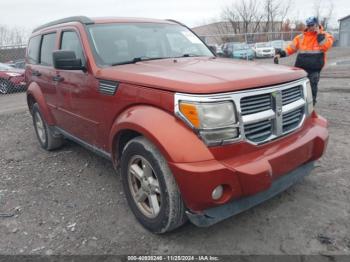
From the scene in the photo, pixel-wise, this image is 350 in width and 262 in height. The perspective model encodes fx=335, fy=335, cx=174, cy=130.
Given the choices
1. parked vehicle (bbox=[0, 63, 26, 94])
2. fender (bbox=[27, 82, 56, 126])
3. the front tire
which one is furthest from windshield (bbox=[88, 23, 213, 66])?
parked vehicle (bbox=[0, 63, 26, 94])

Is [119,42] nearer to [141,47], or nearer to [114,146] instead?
[141,47]

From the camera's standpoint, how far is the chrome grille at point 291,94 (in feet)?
9.34

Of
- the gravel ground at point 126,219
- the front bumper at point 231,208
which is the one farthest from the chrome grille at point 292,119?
the gravel ground at point 126,219

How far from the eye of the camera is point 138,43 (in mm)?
3816

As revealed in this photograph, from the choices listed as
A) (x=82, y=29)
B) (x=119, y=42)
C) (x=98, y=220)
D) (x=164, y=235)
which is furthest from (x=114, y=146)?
(x=82, y=29)

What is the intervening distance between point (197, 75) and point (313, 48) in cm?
419

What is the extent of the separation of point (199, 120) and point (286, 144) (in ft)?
2.84

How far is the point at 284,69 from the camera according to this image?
3088 millimetres

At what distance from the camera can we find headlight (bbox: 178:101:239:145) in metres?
2.41

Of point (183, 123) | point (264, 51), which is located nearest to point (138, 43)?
point (183, 123)

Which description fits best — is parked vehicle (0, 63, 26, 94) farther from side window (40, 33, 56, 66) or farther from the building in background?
the building in background

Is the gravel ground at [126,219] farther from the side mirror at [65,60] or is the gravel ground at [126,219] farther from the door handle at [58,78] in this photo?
the side mirror at [65,60]

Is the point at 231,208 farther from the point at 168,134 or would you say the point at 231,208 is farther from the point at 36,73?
the point at 36,73

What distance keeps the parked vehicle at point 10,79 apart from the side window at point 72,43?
10991mm
